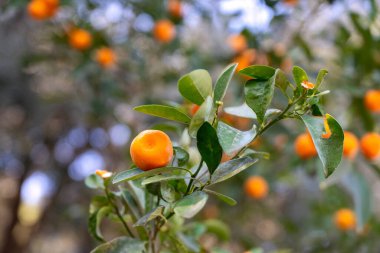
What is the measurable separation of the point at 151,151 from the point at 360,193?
97cm

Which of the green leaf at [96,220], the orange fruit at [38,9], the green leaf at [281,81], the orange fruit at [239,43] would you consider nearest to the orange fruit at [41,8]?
the orange fruit at [38,9]

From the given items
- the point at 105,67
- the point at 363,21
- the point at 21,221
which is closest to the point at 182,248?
the point at 363,21

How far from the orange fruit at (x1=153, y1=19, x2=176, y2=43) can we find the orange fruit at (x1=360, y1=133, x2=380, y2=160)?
113 cm

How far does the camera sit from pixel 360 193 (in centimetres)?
136

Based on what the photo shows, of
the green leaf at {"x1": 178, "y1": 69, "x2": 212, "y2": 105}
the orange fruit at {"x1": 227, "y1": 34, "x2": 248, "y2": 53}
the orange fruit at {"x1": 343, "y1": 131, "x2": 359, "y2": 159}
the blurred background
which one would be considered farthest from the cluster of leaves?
the orange fruit at {"x1": 227, "y1": 34, "x2": 248, "y2": 53}

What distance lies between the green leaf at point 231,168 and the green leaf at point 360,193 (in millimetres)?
846

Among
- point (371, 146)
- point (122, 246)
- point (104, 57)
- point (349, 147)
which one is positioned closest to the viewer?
point (122, 246)

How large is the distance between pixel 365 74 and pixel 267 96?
1297 mm

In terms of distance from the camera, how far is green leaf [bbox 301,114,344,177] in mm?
576

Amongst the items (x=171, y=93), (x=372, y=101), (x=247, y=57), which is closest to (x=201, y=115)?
(x=372, y=101)

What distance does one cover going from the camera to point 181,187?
632mm

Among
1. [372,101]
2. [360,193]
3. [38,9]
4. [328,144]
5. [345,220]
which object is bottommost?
[345,220]

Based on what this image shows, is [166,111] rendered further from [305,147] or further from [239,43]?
[239,43]

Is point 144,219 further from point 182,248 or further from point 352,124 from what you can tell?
point 352,124
